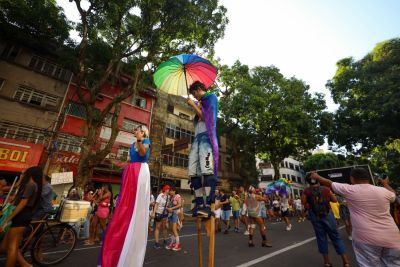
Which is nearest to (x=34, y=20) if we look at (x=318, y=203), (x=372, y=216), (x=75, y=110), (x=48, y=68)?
(x=48, y=68)

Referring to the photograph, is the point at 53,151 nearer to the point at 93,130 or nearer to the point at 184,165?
the point at 93,130

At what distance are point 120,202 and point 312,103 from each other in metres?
28.6

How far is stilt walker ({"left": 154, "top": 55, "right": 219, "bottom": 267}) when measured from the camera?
9.27 ft

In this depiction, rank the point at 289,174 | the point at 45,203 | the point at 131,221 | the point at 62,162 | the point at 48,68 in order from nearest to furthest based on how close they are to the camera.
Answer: the point at 131,221 < the point at 45,203 < the point at 62,162 < the point at 48,68 < the point at 289,174

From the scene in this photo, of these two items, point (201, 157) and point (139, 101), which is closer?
point (201, 157)

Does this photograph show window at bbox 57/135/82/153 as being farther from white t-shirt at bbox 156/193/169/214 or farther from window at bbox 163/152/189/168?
white t-shirt at bbox 156/193/169/214

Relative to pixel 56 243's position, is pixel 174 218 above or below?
above

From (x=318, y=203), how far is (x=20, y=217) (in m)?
6.15

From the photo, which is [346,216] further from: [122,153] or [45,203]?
[122,153]

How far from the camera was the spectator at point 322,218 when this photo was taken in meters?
4.98

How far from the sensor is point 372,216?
126 inches

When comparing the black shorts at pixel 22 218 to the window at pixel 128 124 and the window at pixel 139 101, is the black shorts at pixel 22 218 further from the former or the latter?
the window at pixel 139 101

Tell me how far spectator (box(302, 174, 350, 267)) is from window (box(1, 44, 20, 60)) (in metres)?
21.6

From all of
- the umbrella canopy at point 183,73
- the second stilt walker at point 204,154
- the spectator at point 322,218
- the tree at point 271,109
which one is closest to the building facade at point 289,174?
the tree at point 271,109
